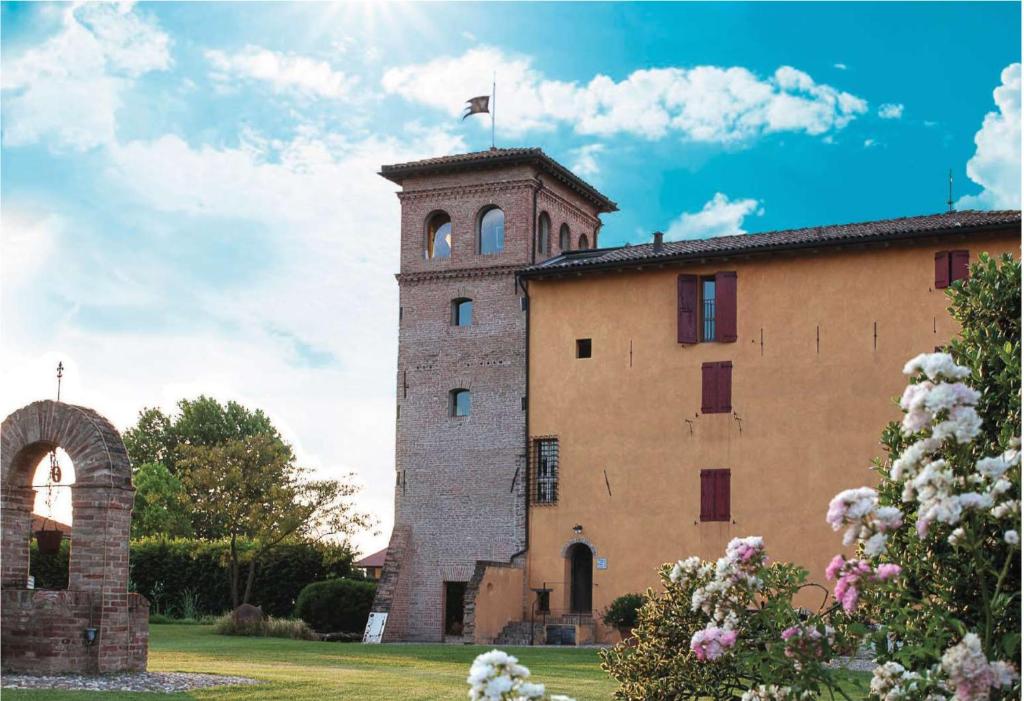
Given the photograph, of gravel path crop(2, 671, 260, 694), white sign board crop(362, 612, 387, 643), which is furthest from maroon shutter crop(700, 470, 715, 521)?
gravel path crop(2, 671, 260, 694)

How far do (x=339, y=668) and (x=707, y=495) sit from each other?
43.4 ft

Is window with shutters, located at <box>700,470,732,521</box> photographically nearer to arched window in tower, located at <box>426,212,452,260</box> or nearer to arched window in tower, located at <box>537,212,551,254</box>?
arched window in tower, located at <box>537,212,551,254</box>

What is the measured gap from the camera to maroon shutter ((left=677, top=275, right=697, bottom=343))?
1195 inches

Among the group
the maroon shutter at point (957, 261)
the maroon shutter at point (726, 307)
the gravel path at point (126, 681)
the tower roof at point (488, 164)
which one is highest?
the tower roof at point (488, 164)

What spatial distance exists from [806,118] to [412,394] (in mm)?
13498

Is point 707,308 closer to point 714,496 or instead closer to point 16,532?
point 714,496

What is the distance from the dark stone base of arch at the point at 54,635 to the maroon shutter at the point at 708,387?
17415 mm

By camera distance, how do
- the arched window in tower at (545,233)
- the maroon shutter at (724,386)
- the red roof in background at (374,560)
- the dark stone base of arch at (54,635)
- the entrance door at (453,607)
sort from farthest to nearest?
1. the red roof in background at (374,560)
2. the arched window in tower at (545,233)
3. the entrance door at (453,607)
4. the maroon shutter at (724,386)
5. the dark stone base of arch at (54,635)

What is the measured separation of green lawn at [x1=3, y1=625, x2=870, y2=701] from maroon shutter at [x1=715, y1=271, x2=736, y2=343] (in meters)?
8.14

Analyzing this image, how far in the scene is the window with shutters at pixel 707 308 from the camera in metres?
30.0

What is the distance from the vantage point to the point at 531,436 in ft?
105

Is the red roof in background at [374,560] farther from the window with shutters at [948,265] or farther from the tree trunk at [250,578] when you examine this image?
the window with shutters at [948,265]

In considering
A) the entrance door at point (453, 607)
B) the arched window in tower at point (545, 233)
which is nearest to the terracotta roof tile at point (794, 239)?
the arched window in tower at point (545, 233)

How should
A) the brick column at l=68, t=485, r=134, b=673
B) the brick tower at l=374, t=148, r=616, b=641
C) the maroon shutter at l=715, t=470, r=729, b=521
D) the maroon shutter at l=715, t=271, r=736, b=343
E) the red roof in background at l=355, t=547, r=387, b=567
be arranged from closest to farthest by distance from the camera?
the brick column at l=68, t=485, r=134, b=673 → the maroon shutter at l=715, t=470, r=729, b=521 → the maroon shutter at l=715, t=271, r=736, b=343 → the brick tower at l=374, t=148, r=616, b=641 → the red roof in background at l=355, t=547, r=387, b=567
